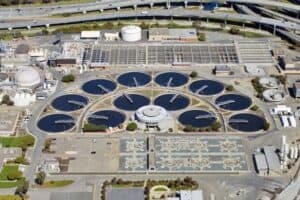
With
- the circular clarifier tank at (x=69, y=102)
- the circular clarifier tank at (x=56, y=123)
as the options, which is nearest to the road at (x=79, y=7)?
the circular clarifier tank at (x=69, y=102)

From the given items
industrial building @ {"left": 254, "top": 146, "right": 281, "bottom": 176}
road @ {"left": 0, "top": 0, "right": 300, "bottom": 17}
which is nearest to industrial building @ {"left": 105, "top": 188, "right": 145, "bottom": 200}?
industrial building @ {"left": 254, "top": 146, "right": 281, "bottom": 176}

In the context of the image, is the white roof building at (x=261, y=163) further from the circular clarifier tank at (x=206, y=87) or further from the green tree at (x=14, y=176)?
the green tree at (x=14, y=176)

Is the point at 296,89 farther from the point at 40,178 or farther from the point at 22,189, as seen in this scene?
the point at 22,189

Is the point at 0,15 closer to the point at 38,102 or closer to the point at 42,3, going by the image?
the point at 42,3

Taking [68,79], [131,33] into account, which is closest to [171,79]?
[131,33]

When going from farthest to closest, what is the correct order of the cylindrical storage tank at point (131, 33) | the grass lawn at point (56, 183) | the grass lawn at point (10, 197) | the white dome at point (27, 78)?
the cylindrical storage tank at point (131, 33) < the white dome at point (27, 78) < the grass lawn at point (56, 183) < the grass lawn at point (10, 197)

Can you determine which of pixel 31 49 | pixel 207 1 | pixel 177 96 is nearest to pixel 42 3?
pixel 31 49
